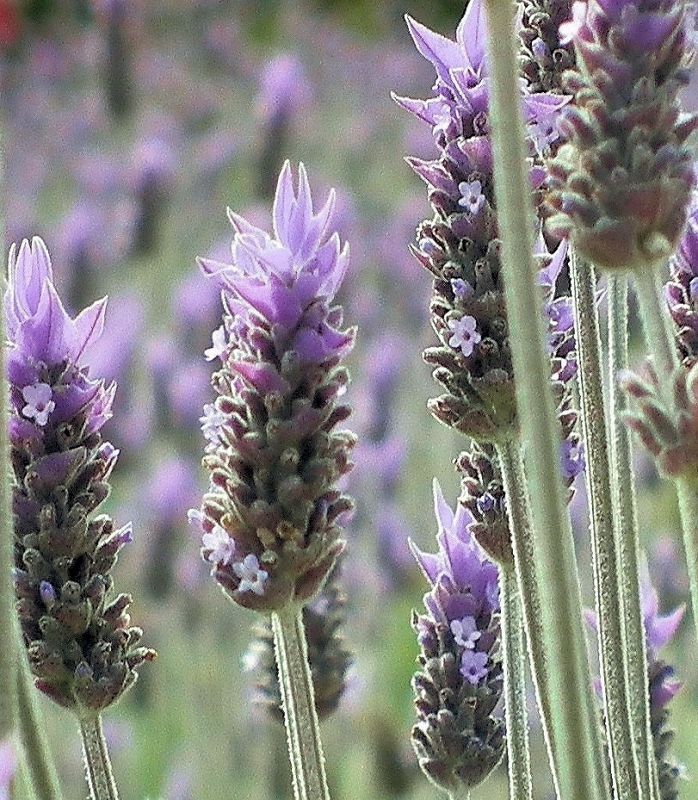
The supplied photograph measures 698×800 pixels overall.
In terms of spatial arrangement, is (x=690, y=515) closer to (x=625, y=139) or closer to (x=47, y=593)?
(x=625, y=139)

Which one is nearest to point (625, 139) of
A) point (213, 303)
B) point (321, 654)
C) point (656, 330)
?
point (656, 330)

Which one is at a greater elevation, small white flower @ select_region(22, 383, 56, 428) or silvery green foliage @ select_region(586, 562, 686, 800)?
small white flower @ select_region(22, 383, 56, 428)

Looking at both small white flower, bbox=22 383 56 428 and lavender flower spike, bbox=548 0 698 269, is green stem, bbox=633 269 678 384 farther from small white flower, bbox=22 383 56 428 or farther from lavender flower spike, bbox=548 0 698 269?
small white flower, bbox=22 383 56 428

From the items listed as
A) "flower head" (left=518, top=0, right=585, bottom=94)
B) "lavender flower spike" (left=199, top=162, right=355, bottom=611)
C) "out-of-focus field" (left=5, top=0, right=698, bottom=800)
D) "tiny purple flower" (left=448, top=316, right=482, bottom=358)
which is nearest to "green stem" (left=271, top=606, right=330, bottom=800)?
"lavender flower spike" (left=199, top=162, right=355, bottom=611)

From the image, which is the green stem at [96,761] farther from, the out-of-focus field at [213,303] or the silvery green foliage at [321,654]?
the out-of-focus field at [213,303]

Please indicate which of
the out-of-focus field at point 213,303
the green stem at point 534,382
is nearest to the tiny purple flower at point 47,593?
the green stem at point 534,382

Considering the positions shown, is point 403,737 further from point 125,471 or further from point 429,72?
point 429,72

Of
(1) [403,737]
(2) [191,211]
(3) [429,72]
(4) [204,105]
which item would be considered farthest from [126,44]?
(1) [403,737]
